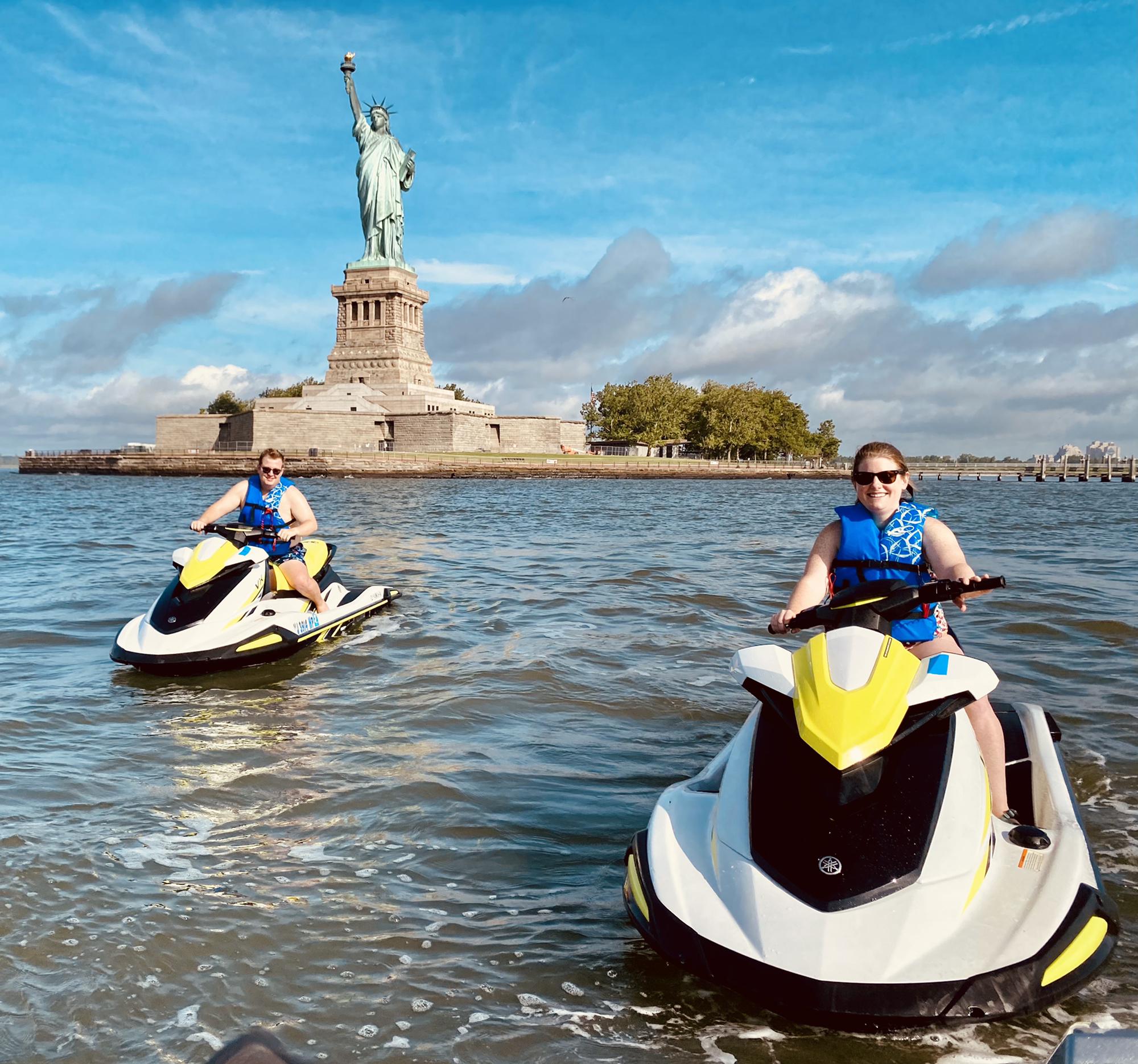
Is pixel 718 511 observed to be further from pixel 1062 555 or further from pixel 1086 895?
pixel 1086 895

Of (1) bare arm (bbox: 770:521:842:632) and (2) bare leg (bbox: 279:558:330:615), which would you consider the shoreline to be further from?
(1) bare arm (bbox: 770:521:842:632)

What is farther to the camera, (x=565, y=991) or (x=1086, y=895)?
(x=565, y=991)

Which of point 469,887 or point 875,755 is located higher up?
point 875,755

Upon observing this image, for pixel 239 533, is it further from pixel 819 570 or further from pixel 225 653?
pixel 819 570

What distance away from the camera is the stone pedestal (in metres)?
78.4

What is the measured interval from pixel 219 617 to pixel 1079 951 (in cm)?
638

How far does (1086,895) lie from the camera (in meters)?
3.08

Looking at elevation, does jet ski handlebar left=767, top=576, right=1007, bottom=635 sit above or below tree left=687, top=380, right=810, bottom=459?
below

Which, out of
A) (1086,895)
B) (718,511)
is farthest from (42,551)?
(718,511)

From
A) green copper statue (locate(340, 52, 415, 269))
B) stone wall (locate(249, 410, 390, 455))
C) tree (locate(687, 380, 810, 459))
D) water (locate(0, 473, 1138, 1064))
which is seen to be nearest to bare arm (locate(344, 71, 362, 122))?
green copper statue (locate(340, 52, 415, 269))

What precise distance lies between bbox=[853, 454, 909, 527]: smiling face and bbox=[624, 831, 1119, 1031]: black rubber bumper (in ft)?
5.63

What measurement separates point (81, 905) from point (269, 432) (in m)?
77.3

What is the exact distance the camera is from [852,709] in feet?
9.85

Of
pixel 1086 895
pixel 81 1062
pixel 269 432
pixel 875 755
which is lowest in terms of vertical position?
pixel 81 1062
